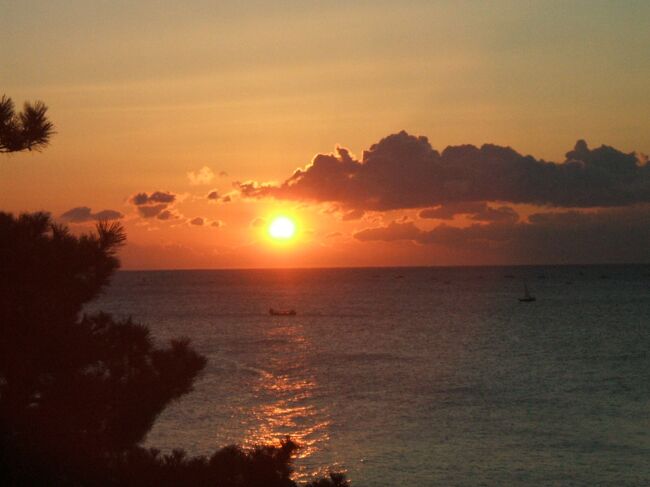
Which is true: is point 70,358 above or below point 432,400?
above

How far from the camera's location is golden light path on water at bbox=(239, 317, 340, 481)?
33094 mm

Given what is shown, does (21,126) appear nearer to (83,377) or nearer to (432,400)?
(83,377)

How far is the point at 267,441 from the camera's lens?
1347 inches

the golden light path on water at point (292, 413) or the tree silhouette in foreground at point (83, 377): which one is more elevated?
the tree silhouette in foreground at point (83, 377)

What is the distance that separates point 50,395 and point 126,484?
2.07 m

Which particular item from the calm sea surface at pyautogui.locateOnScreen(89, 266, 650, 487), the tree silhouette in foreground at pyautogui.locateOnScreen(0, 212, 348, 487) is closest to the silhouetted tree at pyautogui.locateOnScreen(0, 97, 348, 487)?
the tree silhouette in foreground at pyautogui.locateOnScreen(0, 212, 348, 487)

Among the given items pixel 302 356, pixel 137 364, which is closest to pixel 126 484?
pixel 137 364

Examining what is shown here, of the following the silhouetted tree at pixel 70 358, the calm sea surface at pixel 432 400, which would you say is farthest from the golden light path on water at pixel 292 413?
the silhouetted tree at pixel 70 358

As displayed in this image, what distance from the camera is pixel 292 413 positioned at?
135 feet

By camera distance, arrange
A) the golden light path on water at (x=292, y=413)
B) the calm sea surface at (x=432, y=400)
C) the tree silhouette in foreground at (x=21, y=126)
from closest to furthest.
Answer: the tree silhouette in foreground at (x=21, y=126)
the calm sea surface at (x=432, y=400)
the golden light path on water at (x=292, y=413)

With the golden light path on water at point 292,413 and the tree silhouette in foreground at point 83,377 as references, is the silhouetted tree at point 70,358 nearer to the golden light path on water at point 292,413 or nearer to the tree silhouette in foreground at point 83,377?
the tree silhouette in foreground at point 83,377

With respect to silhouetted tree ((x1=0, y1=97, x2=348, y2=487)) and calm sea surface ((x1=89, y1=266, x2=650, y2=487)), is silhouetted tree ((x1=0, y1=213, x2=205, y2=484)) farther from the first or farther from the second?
calm sea surface ((x1=89, y1=266, x2=650, y2=487))

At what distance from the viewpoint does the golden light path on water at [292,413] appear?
3309 cm

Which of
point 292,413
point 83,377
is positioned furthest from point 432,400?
point 83,377
